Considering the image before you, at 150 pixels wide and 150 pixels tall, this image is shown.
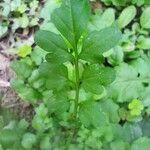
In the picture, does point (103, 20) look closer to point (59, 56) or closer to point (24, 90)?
point (24, 90)

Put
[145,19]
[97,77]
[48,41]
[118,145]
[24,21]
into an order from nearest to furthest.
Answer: [48,41], [97,77], [118,145], [145,19], [24,21]

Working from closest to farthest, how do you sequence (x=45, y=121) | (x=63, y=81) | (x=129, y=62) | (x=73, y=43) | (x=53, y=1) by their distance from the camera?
(x=73, y=43) → (x=63, y=81) → (x=45, y=121) → (x=129, y=62) → (x=53, y=1)

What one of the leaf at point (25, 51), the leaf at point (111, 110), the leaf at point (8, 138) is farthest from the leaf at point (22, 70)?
the leaf at point (111, 110)

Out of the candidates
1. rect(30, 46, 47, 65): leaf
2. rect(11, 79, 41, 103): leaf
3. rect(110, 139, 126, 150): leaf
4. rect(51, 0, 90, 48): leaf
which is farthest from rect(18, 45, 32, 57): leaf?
rect(51, 0, 90, 48): leaf

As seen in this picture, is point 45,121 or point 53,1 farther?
point 53,1

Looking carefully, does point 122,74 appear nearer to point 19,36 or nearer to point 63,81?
point 63,81

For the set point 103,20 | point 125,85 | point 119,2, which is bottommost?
point 125,85

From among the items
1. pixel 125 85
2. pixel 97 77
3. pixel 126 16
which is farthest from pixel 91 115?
pixel 126 16

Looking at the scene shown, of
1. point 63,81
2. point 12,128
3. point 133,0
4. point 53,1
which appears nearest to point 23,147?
point 12,128
